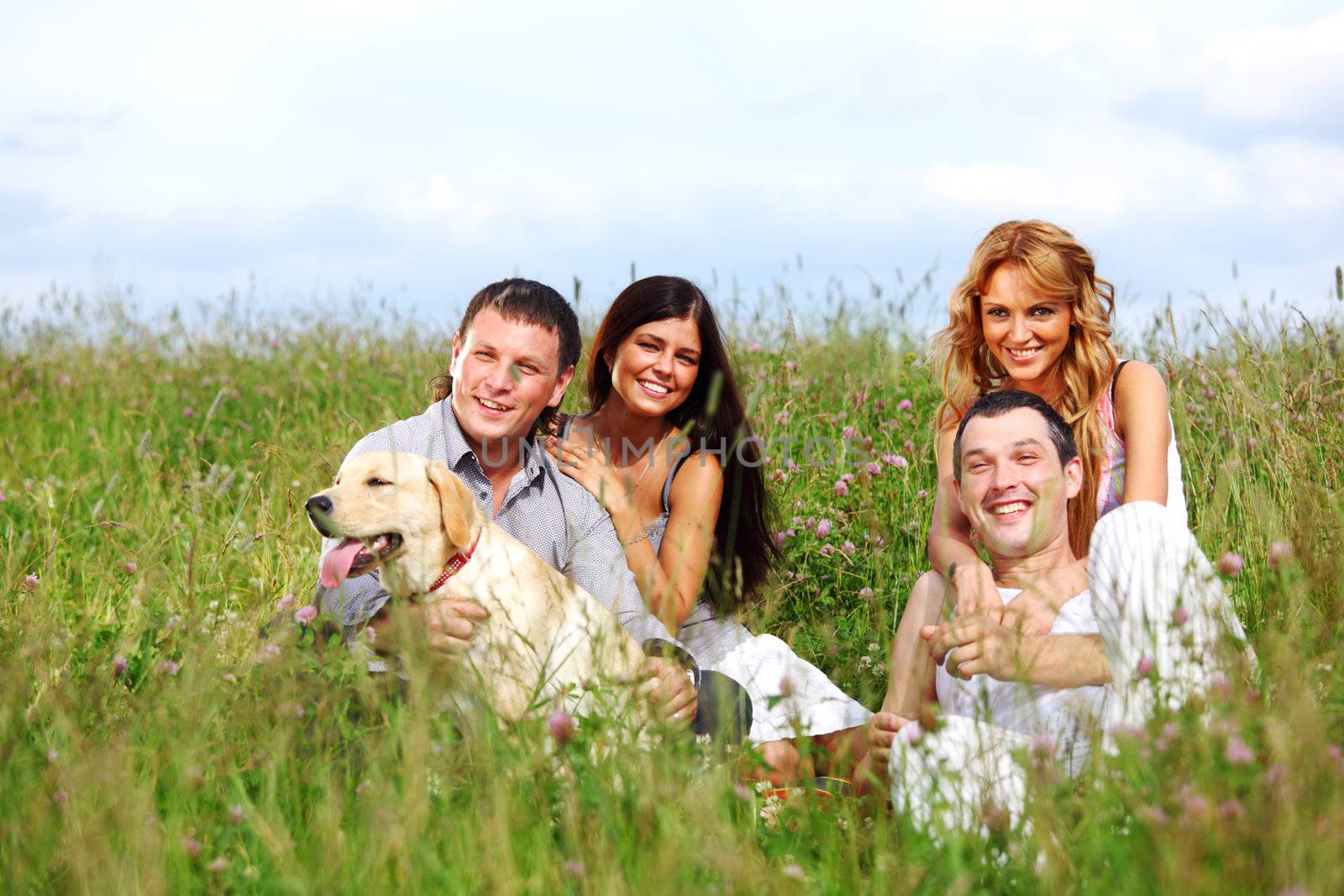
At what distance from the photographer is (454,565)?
11.1 ft

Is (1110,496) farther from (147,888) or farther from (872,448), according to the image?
(147,888)

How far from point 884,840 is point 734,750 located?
19.5 inches

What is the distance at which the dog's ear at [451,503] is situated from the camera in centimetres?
328

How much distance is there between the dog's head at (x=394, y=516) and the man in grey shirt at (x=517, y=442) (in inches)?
12.8

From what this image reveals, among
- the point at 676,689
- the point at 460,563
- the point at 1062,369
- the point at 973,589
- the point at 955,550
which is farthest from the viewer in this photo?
the point at 1062,369

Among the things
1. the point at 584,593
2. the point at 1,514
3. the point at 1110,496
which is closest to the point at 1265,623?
the point at 1110,496

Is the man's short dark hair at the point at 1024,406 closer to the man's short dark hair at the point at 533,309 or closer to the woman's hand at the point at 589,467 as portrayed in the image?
the woman's hand at the point at 589,467

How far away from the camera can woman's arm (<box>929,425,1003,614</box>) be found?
3133mm

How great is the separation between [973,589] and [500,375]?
1.61 meters

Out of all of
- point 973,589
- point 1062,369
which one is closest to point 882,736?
point 973,589

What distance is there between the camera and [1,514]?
6.01 meters

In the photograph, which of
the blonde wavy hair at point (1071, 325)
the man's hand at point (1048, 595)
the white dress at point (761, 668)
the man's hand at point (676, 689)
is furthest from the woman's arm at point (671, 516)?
the man's hand at point (1048, 595)

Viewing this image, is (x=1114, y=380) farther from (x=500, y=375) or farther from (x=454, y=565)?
(x=454, y=565)

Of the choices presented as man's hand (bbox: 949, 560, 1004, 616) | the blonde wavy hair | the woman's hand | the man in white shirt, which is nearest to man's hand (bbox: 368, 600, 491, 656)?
the woman's hand
